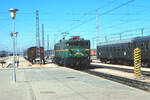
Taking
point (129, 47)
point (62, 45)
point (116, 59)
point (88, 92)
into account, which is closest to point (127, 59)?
point (129, 47)

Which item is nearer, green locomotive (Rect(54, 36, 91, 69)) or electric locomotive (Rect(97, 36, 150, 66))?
green locomotive (Rect(54, 36, 91, 69))

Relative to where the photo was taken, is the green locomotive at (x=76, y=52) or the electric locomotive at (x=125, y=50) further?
the electric locomotive at (x=125, y=50)

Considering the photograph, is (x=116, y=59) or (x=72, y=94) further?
(x=116, y=59)

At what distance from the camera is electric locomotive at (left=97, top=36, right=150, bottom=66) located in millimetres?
24341

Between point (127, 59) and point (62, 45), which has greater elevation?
point (62, 45)

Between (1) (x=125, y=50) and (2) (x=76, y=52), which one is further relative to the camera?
(1) (x=125, y=50)

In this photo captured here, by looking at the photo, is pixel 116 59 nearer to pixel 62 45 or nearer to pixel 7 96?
pixel 62 45

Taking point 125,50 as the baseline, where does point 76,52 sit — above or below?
below

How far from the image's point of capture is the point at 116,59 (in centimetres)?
3200

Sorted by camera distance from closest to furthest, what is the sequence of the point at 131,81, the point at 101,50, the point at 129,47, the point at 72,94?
1. the point at 72,94
2. the point at 131,81
3. the point at 129,47
4. the point at 101,50

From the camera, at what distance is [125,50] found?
2878 centimetres

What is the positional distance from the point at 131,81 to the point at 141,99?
17.8ft

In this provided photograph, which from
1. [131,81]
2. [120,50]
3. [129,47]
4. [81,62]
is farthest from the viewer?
[120,50]

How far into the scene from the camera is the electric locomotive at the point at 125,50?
958 inches
